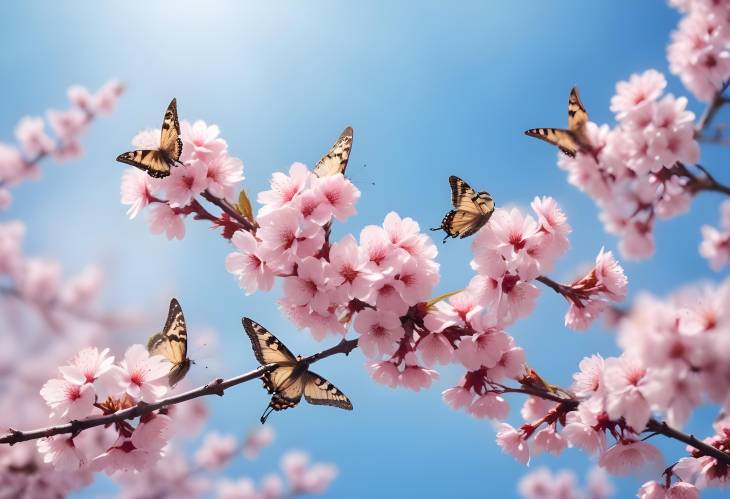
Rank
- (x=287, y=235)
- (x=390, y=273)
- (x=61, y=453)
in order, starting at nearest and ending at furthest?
(x=390, y=273) → (x=287, y=235) → (x=61, y=453)

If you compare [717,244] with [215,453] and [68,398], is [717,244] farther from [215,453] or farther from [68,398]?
[215,453]

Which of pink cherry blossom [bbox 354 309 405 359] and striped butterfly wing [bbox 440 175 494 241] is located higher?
striped butterfly wing [bbox 440 175 494 241]

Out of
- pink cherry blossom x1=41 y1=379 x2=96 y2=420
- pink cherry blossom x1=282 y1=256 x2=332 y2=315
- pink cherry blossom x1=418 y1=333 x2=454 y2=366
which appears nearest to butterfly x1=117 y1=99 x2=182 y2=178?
pink cherry blossom x1=282 y1=256 x2=332 y2=315

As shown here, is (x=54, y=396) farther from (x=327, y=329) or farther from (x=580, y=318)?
(x=580, y=318)

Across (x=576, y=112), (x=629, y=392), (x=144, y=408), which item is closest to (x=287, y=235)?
(x=144, y=408)

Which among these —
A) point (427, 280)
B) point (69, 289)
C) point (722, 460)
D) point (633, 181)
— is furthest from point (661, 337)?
point (69, 289)

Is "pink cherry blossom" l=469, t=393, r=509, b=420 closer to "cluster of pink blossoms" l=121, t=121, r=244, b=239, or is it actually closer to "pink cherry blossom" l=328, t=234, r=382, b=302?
"pink cherry blossom" l=328, t=234, r=382, b=302
